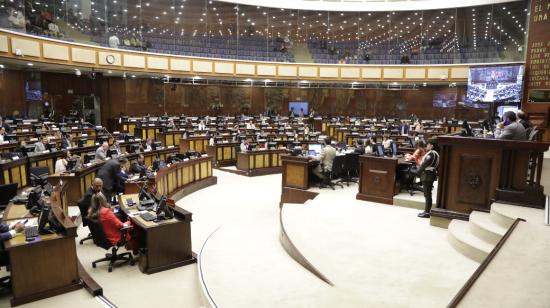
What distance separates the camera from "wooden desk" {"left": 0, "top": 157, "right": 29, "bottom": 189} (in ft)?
26.3

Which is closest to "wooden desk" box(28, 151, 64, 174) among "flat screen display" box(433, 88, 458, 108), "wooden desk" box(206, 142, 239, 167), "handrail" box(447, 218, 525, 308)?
"wooden desk" box(206, 142, 239, 167)

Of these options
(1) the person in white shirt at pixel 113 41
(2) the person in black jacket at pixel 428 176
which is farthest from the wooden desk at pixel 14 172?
(1) the person in white shirt at pixel 113 41

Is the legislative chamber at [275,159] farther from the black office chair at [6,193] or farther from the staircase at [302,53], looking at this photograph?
the staircase at [302,53]

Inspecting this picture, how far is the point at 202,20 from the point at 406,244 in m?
20.1

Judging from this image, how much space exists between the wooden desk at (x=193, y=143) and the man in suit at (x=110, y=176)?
699 cm

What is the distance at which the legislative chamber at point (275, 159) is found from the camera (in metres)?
4.38

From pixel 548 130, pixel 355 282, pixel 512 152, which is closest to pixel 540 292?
pixel 355 282

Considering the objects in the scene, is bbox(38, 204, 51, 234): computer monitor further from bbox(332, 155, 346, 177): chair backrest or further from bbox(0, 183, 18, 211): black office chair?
bbox(332, 155, 346, 177): chair backrest

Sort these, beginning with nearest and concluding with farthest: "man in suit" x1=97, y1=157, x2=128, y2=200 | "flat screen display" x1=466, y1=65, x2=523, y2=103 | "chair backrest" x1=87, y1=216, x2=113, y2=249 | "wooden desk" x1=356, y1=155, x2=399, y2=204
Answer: "chair backrest" x1=87, y1=216, x2=113, y2=249 → "wooden desk" x1=356, y1=155, x2=399, y2=204 → "man in suit" x1=97, y1=157, x2=128, y2=200 → "flat screen display" x1=466, y1=65, x2=523, y2=103

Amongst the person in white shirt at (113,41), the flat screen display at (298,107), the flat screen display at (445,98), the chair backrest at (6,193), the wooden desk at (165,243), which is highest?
the person in white shirt at (113,41)

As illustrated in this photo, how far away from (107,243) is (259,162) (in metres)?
7.94

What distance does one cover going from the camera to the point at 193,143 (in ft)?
49.3

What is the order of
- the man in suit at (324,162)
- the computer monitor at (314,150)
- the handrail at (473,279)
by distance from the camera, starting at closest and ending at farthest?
the handrail at (473,279), the man in suit at (324,162), the computer monitor at (314,150)

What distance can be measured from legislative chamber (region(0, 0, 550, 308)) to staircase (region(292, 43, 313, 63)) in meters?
0.21
